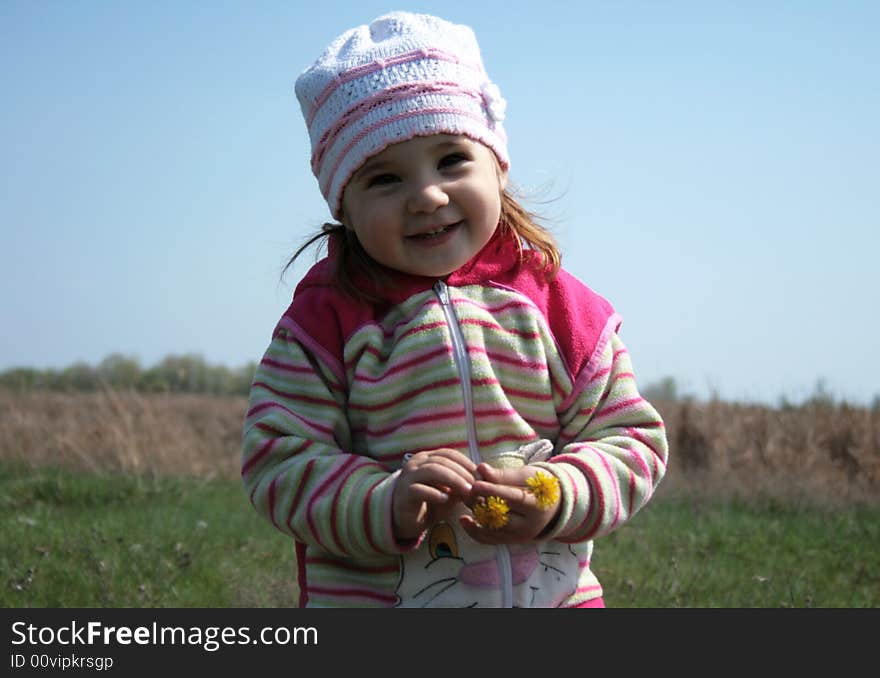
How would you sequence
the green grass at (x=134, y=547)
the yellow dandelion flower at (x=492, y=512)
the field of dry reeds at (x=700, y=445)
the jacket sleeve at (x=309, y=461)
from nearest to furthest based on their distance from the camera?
the yellow dandelion flower at (x=492, y=512) → the jacket sleeve at (x=309, y=461) → the green grass at (x=134, y=547) → the field of dry reeds at (x=700, y=445)

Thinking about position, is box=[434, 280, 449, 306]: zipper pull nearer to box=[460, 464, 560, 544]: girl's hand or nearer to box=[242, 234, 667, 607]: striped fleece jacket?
box=[242, 234, 667, 607]: striped fleece jacket

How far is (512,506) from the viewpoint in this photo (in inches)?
93.2

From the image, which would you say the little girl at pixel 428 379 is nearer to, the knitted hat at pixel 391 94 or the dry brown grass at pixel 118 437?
the knitted hat at pixel 391 94

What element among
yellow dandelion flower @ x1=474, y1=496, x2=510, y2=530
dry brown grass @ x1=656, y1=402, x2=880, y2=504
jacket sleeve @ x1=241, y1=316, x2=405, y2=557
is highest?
dry brown grass @ x1=656, y1=402, x2=880, y2=504

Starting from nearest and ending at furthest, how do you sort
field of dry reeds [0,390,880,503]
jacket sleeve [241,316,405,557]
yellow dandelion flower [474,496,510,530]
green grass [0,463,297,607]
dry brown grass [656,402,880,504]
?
yellow dandelion flower [474,496,510,530] < jacket sleeve [241,316,405,557] < green grass [0,463,297,607] < dry brown grass [656,402,880,504] < field of dry reeds [0,390,880,503]

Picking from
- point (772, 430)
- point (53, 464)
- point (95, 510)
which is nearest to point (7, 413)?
point (53, 464)

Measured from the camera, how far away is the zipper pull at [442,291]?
2666 millimetres

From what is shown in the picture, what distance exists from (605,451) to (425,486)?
0.49 meters

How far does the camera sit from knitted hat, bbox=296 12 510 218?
8.61 feet

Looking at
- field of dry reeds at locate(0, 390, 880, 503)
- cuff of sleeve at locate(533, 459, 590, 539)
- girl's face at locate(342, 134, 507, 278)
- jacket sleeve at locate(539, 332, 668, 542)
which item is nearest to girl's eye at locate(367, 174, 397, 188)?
girl's face at locate(342, 134, 507, 278)

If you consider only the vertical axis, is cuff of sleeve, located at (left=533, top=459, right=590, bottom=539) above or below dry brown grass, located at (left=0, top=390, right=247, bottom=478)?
below

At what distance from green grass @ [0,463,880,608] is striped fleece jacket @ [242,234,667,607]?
2.47 metres

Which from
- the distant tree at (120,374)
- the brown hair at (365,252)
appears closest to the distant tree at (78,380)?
the distant tree at (120,374)
